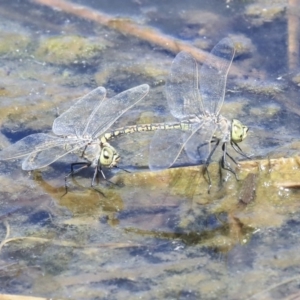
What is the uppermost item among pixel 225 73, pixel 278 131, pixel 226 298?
pixel 225 73

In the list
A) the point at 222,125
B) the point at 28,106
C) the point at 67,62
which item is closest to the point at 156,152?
the point at 222,125

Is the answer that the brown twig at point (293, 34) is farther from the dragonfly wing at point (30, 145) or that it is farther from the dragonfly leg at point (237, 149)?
the dragonfly wing at point (30, 145)

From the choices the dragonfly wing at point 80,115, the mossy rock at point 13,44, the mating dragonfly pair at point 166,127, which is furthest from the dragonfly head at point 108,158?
the mossy rock at point 13,44

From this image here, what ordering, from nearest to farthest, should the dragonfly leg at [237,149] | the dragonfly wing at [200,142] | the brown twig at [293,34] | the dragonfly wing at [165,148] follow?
1. the dragonfly wing at [165,148]
2. the dragonfly wing at [200,142]
3. the dragonfly leg at [237,149]
4. the brown twig at [293,34]

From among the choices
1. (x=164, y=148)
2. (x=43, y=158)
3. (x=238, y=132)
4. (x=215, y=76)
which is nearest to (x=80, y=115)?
(x=43, y=158)

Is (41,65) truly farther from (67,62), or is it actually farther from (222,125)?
(222,125)

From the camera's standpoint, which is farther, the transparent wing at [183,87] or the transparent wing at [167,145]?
the transparent wing at [183,87]

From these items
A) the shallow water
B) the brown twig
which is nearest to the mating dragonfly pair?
the shallow water

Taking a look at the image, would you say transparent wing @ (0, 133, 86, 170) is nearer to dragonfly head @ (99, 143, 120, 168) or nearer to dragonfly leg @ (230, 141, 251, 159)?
dragonfly head @ (99, 143, 120, 168)
